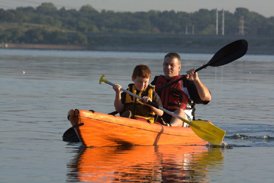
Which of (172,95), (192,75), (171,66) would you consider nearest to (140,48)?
(172,95)

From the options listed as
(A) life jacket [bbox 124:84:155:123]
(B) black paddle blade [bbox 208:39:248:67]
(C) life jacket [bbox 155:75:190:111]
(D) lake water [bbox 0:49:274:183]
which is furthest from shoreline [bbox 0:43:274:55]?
(A) life jacket [bbox 124:84:155:123]

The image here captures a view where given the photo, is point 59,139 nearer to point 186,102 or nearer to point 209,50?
point 186,102

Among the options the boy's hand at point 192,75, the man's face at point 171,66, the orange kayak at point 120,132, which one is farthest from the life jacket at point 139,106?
the boy's hand at point 192,75

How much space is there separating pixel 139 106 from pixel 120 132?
53 cm

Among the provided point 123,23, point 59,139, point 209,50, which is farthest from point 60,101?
point 123,23

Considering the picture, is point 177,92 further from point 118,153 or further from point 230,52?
point 230,52

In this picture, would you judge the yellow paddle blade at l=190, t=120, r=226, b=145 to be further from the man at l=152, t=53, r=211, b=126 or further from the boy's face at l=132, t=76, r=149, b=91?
the boy's face at l=132, t=76, r=149, b=91

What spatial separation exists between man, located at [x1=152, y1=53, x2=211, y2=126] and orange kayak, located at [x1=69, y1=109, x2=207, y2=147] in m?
0.28

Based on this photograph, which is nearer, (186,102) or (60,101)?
(186,102)

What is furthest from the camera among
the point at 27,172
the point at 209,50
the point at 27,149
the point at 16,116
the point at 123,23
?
the point at 123,23

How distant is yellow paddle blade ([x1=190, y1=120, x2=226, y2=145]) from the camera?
15.3m

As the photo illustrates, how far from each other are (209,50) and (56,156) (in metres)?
128

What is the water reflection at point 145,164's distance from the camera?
12031 millimetres

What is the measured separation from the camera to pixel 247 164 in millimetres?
13578
